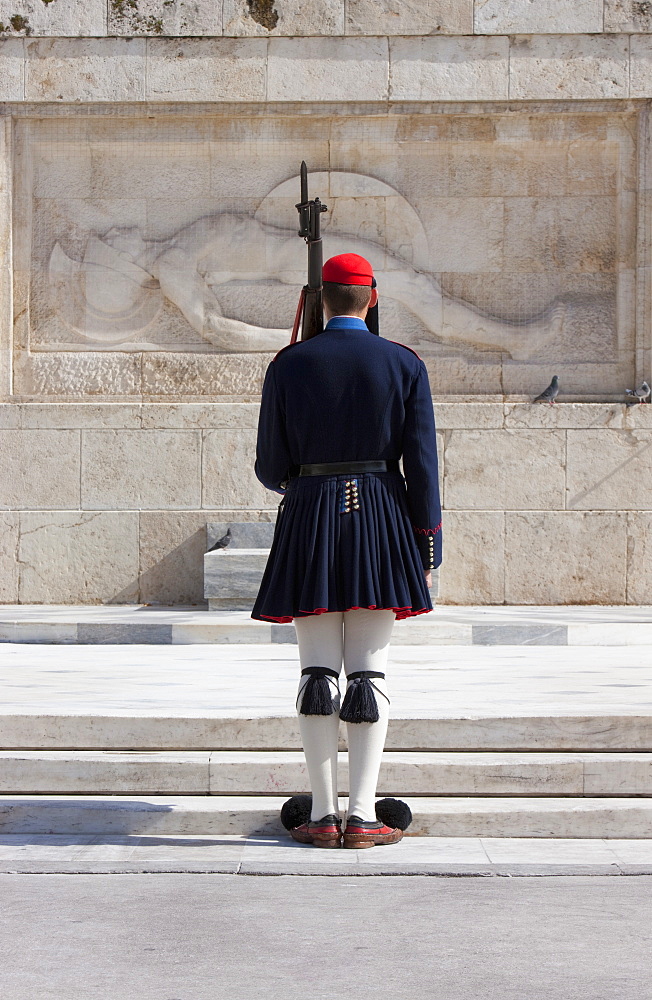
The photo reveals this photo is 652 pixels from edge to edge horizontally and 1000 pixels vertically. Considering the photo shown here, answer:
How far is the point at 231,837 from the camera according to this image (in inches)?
166

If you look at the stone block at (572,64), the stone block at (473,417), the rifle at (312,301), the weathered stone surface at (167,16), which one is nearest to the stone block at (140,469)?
the stone block at (473,417)

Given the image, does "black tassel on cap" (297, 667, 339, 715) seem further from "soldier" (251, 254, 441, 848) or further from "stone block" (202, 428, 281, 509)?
"stone block" (202, 428, 281, 509)

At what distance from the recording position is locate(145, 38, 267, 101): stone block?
32.3 feet

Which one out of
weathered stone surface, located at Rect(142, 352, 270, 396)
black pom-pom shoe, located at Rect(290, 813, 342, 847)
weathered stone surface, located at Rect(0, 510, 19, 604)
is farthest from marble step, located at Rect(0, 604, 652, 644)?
black pom-pom shoe, located at Rect(290, 813, 342, 847)

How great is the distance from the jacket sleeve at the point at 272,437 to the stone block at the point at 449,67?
643 cm

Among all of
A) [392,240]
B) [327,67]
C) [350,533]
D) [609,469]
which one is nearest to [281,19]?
[327,67]

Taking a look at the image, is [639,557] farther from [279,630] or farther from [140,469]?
[140,469]

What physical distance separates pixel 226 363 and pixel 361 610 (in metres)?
6.39

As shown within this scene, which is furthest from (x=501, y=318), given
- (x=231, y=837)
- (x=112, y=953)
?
(x=112, y=953)

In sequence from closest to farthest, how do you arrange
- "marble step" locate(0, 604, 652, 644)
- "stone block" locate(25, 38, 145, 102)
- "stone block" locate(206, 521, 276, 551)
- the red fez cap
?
the red fez cap, "marble step" locate(0, 604, 652, 644), "stone block" locate(206, 521, 276, 551), "stone block" locate(25, 38, 145, 102)

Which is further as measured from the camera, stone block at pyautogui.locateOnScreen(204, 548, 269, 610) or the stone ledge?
the stone ledge

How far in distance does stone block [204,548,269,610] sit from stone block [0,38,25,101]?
4001 millimetres

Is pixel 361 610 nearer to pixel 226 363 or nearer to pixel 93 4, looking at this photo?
pixel 226 363

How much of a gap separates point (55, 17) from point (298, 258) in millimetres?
2579
